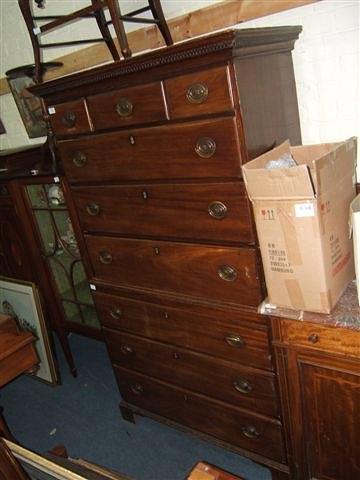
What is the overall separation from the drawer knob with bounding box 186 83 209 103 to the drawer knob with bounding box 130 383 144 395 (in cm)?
151

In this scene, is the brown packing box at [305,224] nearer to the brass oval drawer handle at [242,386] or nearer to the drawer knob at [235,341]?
the drawer knob at [235,341]

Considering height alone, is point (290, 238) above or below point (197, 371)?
above

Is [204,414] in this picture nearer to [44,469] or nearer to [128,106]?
[44,469]

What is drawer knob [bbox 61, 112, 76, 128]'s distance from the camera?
1.65 metres

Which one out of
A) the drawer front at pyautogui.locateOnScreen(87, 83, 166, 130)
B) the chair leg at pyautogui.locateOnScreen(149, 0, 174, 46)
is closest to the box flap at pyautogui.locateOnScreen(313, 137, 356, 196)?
the drawer front at pyautogui.locateOnScreen(87, 83, 166, 130)

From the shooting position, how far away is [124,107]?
1477 mm

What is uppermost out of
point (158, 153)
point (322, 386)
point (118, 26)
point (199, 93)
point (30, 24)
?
point (30, 24)

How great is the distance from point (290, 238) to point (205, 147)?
1.36ft

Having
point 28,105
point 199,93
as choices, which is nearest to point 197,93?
point 199,93

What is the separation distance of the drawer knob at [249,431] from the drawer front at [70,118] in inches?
57.5

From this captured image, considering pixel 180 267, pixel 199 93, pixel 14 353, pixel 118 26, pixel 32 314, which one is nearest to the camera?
pixel 199 93

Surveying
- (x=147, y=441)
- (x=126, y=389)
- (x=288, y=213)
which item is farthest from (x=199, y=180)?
(x=147, y=441)

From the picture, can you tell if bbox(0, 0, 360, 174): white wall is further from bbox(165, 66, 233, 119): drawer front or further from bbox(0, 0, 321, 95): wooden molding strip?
bbox(165, 66, 233, 119): drawer front

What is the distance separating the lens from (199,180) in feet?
4.60
